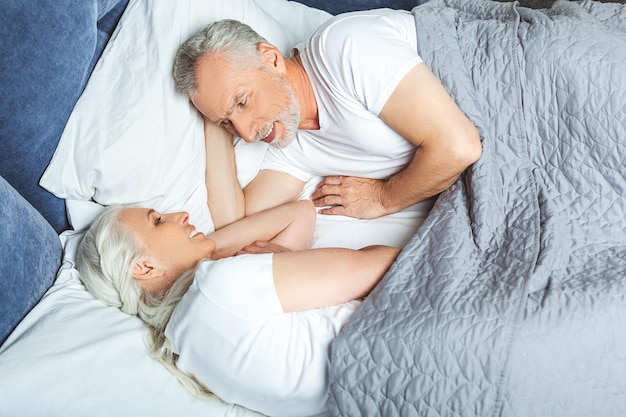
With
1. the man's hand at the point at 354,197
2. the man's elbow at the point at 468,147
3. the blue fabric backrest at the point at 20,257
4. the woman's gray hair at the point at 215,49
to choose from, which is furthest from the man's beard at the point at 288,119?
the blue fabric backrest at the point at 20,257

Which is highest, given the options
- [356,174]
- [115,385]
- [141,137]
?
[141,137]

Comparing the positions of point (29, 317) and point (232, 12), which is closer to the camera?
point (29, 317)

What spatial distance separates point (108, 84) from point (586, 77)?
1.12 m

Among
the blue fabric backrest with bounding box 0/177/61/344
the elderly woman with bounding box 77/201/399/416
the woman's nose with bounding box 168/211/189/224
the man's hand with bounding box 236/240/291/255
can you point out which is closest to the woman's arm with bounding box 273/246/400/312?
the elderly woman with bounding box 77/201/399/416

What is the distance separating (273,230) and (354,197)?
0.24 m

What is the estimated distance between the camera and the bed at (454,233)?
125 centimetres

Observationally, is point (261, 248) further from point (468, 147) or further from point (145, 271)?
point (468, 147)

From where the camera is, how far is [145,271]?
1490 mm

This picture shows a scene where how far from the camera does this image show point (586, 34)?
5.14 ft

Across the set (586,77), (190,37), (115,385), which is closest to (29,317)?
(115,385)

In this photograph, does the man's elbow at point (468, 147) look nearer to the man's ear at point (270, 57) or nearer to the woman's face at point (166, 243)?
the man's ear at point (270, 57)

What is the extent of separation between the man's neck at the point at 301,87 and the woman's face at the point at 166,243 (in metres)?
0.45

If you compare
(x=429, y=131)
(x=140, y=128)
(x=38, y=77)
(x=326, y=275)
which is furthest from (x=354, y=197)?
(x=38, y=77)

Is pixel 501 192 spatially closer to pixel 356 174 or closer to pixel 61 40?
pixel 356 174
